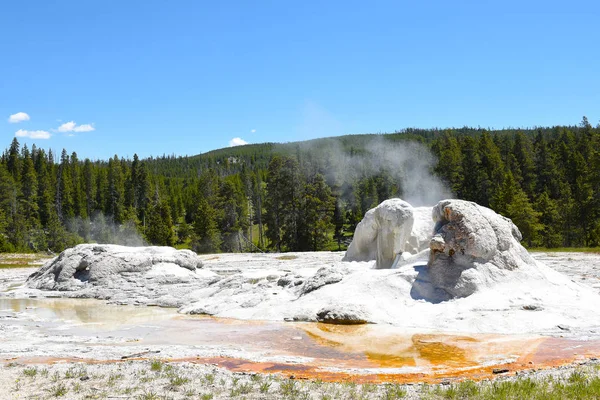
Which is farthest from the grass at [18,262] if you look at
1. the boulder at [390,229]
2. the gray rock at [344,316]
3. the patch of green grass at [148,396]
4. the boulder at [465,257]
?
the patch of green grass at [148,396]

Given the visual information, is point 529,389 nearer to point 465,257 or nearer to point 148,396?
point 148,396

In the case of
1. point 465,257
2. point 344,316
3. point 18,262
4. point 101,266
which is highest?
point 465,257

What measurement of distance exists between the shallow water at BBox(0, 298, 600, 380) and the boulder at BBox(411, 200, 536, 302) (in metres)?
2.51

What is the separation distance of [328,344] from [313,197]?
133 feet

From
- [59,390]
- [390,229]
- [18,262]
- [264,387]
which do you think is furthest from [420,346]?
[18,262]

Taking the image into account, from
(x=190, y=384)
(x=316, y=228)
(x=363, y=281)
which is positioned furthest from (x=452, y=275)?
(x=316, y=228)

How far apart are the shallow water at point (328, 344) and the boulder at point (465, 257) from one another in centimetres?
251

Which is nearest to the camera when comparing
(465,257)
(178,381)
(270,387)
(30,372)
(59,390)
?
(59,390)

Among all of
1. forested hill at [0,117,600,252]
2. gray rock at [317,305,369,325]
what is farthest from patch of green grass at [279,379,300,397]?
forested hill at [0,117,600,252]

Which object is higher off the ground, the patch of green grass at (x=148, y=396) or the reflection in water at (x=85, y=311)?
the patch of green grass at (x=148, y=396)

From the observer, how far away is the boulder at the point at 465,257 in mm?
13367

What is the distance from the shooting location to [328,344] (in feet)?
34.3

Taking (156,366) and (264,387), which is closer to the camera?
(264,387)

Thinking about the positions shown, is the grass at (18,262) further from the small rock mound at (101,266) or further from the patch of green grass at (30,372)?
the patch of green grass at (30,372)
